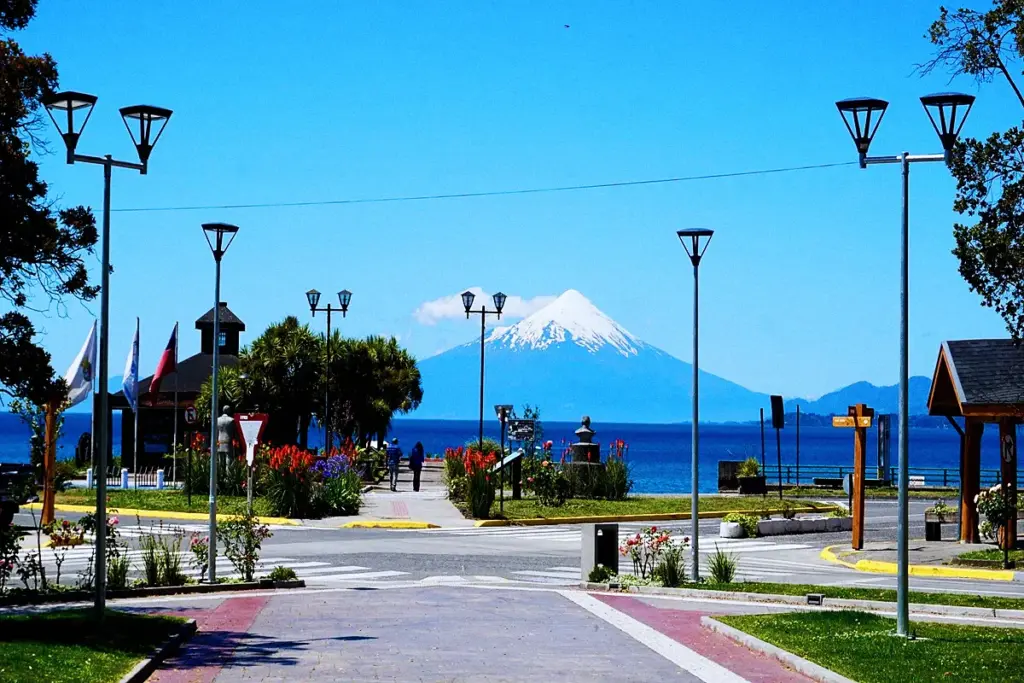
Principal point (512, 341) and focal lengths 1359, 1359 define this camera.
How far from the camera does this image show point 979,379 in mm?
28859

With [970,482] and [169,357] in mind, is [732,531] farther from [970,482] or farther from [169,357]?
[169,357]

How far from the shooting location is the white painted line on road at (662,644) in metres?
11.9

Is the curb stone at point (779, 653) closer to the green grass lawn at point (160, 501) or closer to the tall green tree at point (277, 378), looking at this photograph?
the green grass lawn at point (160, 501)

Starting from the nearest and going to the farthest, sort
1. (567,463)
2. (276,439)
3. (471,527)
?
(471,527)
(567,463)
(276,439)

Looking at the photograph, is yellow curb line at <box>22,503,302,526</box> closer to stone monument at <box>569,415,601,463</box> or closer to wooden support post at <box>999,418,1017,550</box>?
stone monument at <box>569,415,601,463</box>

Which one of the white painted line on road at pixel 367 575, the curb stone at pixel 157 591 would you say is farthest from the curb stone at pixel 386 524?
the curb stone at pixel 157 591

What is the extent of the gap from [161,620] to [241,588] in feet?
16.1

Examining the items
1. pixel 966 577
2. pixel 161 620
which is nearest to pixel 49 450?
pixel 161 620

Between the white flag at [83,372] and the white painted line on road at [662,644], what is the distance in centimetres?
2344

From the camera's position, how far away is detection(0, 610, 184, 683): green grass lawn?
11305 mm

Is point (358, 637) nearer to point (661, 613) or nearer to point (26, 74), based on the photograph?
point (661, 613)

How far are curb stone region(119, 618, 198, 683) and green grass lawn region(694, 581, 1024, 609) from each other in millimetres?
7918

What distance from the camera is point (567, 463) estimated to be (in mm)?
42219

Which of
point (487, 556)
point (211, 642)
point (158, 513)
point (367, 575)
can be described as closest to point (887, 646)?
point (211, 642)
